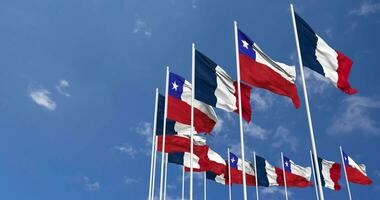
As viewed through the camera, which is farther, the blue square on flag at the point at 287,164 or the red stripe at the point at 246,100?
the blue square on flag at the point at 287,164

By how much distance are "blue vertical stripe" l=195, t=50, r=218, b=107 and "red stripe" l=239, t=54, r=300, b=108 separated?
7.01ft

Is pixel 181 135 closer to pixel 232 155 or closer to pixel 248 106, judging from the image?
pixel 248 106

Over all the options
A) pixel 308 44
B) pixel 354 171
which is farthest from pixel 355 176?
pixel 308 44

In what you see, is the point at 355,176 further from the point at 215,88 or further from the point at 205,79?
the point at 205,79

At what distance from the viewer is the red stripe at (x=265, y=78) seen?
15.4 metres

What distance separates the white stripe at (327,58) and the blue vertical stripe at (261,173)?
65.3ft

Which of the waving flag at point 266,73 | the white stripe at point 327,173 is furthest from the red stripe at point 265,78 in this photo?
the white stripe at point 327,173

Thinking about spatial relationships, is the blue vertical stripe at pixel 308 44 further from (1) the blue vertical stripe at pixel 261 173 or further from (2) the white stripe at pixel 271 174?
(2) the white stripe at pixel 271 174

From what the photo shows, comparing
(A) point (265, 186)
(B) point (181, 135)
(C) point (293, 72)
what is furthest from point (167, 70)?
(A) point (265, 186)

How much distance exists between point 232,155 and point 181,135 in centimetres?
954

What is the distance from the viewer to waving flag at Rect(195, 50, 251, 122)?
1716 cm

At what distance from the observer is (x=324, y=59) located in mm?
→ 15461

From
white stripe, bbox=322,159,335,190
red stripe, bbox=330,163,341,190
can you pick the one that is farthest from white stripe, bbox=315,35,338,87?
red stripe, bbox=330,163,341,190

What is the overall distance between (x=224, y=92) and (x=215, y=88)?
0.48 m
